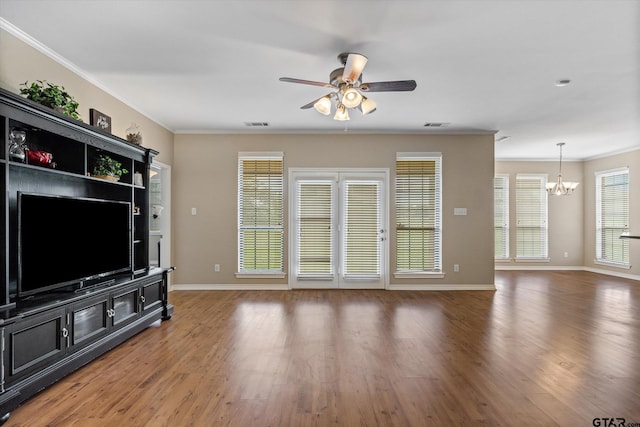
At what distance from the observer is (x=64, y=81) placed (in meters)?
3.38

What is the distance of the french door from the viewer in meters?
5.96

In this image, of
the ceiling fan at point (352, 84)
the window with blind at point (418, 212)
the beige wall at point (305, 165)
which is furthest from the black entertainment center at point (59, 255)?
the window with blind at point (418, 212)

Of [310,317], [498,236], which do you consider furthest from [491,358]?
[498,236]

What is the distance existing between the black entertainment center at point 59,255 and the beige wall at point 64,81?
18.7 inches

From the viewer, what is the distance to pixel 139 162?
4055mm

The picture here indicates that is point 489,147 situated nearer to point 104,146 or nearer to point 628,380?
point 628,380

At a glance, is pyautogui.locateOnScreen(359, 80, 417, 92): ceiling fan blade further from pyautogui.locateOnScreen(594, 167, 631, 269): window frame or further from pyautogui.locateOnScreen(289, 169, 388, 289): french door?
pyautogui.locateOnScreen(594, 167, 631, 269): window frame

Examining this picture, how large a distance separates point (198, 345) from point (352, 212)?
336 cm

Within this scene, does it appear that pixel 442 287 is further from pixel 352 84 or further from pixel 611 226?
pixel 611 226

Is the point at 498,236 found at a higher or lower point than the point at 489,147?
lower

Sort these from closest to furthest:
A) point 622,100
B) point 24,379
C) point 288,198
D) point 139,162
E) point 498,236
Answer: point 24,379 < point 139,162 < point 622,100 < point 288,198 < point 498,236

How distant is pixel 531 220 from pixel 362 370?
7.61 m

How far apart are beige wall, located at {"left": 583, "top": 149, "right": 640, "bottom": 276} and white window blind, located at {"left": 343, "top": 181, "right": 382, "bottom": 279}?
5573mm

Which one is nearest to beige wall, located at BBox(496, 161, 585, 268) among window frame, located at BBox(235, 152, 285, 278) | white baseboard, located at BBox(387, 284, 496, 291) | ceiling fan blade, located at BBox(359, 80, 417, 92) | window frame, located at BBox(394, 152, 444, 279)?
white baseboard, located at BBox(387, 284, 496, 291)
